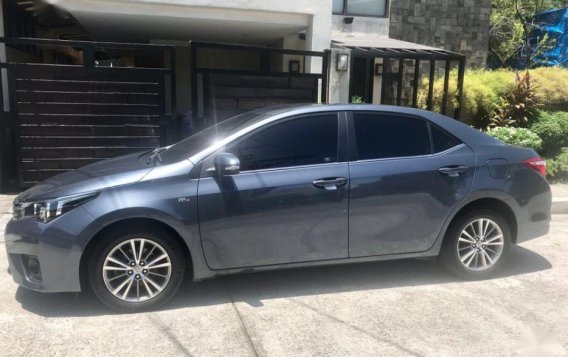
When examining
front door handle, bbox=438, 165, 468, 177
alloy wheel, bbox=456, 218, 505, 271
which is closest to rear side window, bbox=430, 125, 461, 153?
front door handle, bbox=438, 165, 468, 177

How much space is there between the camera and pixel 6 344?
3482 millimetres

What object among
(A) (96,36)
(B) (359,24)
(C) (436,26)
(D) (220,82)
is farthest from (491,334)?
(C) (436,26)

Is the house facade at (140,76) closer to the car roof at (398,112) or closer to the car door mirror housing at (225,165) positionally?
the car roof at (398,112)

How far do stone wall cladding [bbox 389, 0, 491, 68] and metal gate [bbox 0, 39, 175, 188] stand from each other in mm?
9219

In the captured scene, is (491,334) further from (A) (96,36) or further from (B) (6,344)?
(A) (96,36)

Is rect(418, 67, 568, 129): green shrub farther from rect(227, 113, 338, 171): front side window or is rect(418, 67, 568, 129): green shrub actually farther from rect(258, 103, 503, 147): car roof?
rect(227, 113, 338, 171): front side window

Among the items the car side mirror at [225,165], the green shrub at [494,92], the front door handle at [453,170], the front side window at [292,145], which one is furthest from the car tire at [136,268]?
the green shrub at [494,92]

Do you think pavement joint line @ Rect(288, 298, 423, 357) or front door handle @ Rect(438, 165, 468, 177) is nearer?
pavement joint line @ Rect(288, 298, 423, 357)

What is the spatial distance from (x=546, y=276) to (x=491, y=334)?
1.62 metres

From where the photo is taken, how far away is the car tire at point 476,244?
15.3 feet

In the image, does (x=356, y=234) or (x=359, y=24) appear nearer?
(x=356, y=234)

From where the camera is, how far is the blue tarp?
19.5m

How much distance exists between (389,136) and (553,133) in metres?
6.61

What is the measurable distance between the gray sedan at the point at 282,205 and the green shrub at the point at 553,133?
17.8 feet
